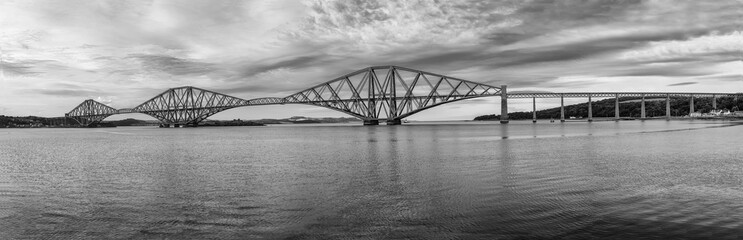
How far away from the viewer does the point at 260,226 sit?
9.06 metres

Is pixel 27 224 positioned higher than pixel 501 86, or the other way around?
pixel 501 86

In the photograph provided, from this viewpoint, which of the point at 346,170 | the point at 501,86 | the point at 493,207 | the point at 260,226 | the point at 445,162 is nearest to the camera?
the point at 260,226

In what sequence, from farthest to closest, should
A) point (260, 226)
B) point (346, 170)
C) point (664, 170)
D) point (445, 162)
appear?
point (445, 162)
point (346, 170)
point (664, 170)
point (260, 226)

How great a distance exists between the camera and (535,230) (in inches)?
328

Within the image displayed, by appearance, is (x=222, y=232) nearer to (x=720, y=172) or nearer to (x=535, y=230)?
(x=535, y=230)

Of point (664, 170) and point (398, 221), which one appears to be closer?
point (398, 221)

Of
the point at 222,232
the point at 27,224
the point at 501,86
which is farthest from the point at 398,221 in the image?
the point at 501,86

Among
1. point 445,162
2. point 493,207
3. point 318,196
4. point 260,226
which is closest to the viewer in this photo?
point 260,226

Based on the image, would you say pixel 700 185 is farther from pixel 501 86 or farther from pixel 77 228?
pixel 501 86

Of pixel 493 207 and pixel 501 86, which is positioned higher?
pixel 501 86

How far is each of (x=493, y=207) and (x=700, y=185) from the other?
7.05 m

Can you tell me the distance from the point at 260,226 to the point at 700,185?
1216 cm

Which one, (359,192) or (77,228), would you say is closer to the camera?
(77,228)

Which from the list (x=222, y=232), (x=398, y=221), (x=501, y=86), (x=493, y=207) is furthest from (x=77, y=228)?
(x=501, y=86)
